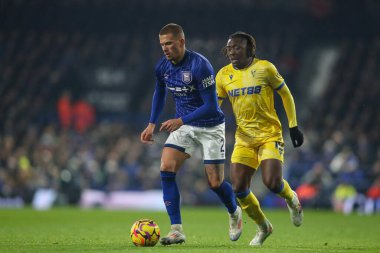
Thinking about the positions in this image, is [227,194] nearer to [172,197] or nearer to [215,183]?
[215,183]

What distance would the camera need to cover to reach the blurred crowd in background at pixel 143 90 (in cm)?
2336

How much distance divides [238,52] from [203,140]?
1062 mm

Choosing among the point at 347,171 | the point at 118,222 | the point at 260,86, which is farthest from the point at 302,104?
the point at 260,86

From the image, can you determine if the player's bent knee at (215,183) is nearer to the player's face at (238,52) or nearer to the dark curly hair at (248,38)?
the player's face at (238,52)

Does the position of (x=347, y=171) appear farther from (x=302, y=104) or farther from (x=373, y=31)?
(x=373, y=31)

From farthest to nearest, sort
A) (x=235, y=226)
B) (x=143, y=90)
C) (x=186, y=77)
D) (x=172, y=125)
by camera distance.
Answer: (x=143, y=90) → (x=235, y=226) → (x=186, y=77) → (x=172, y=125)

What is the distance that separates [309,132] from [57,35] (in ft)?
32.0

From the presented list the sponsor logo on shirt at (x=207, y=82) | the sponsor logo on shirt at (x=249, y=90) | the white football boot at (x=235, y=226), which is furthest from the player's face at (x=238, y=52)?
the white football boot at (x=235, y=226)

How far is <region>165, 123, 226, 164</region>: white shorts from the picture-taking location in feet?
31.5

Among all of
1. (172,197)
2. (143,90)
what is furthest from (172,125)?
(143,90)

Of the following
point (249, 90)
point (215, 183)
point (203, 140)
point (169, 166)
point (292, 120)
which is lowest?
point (215, 183)

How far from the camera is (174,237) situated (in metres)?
9.34

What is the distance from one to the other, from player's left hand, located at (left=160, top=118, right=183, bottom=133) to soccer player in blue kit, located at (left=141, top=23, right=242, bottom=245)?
13 millimetres

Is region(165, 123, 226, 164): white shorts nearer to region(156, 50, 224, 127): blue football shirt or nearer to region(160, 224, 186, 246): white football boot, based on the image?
region(156, 50, 224, 127): blue football shirt
